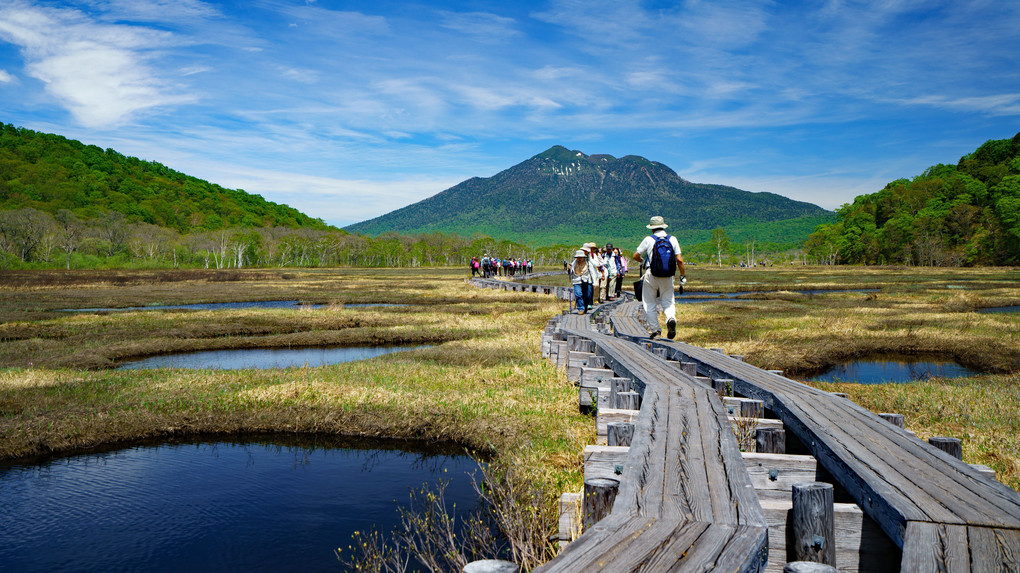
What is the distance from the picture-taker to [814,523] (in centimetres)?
340

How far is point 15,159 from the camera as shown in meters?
149

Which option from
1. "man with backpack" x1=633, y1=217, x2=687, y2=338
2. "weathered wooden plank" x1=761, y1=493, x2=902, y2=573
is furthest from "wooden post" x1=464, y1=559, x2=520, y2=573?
"man with backpack" x1=633, y1=217, x2=687, y2=338

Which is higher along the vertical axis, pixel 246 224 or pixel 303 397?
pixel 246 224

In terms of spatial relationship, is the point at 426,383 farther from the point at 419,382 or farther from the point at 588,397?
the point at 588,397

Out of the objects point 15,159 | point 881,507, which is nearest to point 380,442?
point 881,507

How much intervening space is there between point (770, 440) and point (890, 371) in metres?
10.9

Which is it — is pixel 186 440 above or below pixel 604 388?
below

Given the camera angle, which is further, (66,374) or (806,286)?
(806,286)

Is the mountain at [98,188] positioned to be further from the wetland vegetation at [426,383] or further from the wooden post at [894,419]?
the wooden post at [894,419]

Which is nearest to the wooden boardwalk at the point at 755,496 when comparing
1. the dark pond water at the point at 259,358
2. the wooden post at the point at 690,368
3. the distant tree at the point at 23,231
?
the wooden post at the point at 690,368

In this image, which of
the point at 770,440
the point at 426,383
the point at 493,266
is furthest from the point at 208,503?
the point at 493,266

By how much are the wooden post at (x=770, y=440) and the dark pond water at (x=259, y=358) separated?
37.3ft

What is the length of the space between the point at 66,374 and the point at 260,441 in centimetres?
569

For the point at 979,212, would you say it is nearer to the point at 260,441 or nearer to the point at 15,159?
the point at 260,441
